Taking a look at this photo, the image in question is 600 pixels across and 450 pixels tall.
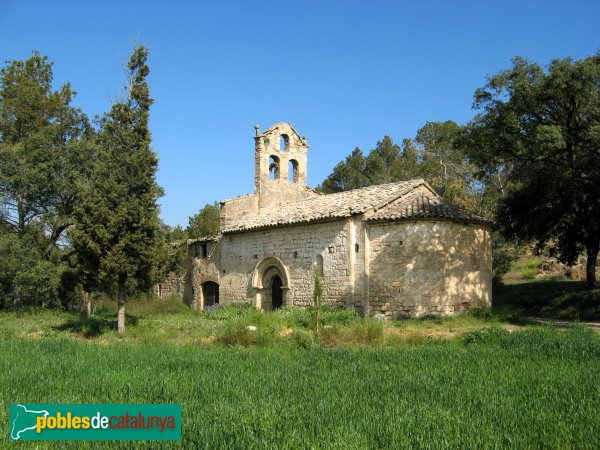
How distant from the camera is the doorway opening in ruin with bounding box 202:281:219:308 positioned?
25297 millimetres

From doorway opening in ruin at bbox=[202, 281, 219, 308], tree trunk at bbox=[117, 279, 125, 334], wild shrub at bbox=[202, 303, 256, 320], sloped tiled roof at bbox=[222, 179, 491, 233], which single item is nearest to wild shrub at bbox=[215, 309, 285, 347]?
tree trunk at bbox=[117, 279, 125, 334]

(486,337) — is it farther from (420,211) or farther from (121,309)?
(121,309)

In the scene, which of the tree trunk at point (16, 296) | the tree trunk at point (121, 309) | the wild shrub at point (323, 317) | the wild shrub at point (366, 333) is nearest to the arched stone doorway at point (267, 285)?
the wild shrub at point (323, 317)

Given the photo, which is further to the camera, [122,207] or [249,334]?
[122,207]

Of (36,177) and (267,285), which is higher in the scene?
(36,177)

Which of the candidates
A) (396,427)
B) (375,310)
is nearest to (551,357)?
(396,427)

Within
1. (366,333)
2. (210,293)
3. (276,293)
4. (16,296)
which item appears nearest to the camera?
(366,333)

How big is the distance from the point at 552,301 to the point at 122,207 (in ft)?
59.4

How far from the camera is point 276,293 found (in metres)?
22.1

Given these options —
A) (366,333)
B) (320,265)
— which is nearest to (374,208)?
(320,265)

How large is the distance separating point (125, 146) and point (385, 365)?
1150 cm

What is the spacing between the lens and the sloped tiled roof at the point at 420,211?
17672 mm

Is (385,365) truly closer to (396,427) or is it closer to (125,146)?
(396,427)

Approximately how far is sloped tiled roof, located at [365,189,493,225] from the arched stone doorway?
221 inches
